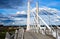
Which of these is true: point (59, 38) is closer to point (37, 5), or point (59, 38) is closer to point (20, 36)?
point (20, 36)

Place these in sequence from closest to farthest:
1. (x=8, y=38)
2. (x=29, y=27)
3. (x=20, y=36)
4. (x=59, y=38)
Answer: (x=59, y=38), (x=20, y=36), (x=8, y=38), (x=29, y=27)

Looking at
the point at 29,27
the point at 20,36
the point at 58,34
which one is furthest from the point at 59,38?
the point at 29,27

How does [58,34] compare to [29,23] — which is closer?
[58,34]

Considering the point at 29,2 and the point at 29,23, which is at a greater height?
the point at 29,2

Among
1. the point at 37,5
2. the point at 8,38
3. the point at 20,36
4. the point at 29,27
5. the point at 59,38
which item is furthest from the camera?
the point at 29,27

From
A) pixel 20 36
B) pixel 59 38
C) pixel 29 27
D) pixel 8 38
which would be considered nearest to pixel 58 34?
pixel 59 38

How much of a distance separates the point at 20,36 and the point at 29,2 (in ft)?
93.6

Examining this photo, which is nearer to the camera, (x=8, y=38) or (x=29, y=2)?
(x=8, y=38)

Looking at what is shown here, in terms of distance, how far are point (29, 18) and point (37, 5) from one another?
5.13m

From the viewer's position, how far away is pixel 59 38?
590 centimetres

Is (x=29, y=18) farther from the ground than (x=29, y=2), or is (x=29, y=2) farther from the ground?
(x=29, y=2)

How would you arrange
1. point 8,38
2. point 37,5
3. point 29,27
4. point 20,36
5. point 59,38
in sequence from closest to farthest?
1. point 59,38
2. point 20,36
3. point 8,38
4. point 37,5
5. point 29,27

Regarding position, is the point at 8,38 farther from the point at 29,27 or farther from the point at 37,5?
the point at 29,27

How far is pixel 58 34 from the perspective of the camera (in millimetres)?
6004
